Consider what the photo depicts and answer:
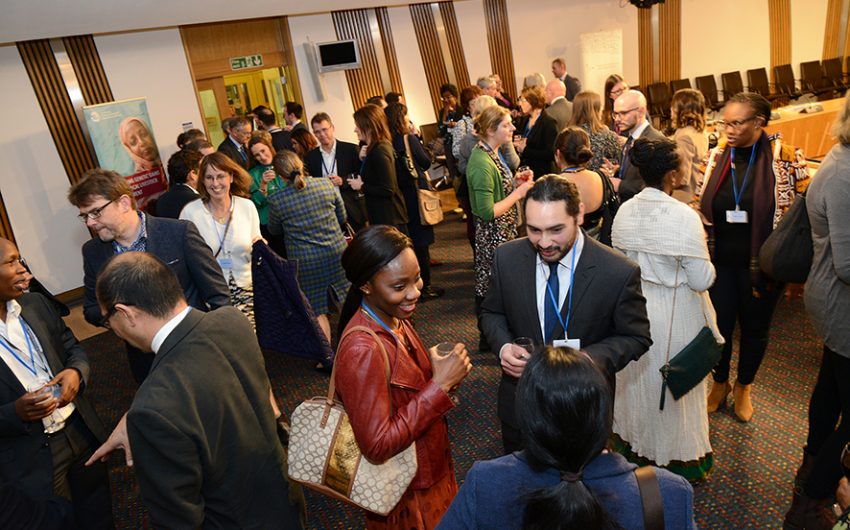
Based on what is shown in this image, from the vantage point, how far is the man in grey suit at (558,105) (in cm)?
561

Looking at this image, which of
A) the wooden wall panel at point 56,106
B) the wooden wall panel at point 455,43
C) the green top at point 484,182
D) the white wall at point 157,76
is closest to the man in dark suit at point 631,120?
the green top at point 484,182

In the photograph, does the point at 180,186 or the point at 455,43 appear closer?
the point at 180,186

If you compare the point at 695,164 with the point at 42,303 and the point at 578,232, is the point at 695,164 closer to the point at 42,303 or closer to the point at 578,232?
the point at 578,232

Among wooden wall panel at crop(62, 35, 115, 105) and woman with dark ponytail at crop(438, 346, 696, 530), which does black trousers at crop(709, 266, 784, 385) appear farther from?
wooden wall panel at crop(62, 35, 115, 105)

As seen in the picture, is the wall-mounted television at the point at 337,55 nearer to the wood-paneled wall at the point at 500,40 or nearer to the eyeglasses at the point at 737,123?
the wood-paneled wall at the point at 500,40

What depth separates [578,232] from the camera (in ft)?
6.60

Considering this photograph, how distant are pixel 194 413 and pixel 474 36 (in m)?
10.2

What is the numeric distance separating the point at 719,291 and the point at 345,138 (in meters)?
7.32

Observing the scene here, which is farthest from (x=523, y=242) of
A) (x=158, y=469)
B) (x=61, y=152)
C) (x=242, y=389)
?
(x=61, y=152)

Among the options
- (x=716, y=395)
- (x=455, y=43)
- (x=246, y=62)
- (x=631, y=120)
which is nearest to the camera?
(x=716, y=395)

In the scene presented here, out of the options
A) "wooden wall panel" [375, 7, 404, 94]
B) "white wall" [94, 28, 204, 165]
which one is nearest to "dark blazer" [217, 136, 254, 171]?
"white wall" [94, 28, 204, 165]

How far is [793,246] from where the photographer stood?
7.24 feet

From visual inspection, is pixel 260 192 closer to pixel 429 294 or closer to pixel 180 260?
pixel 429 294

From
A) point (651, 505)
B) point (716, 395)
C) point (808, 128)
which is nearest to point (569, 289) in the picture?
point (651, 505)
